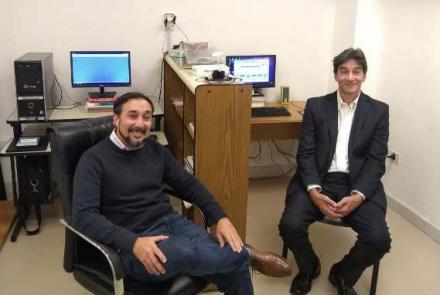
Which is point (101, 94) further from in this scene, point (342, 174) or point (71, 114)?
point (342, 174)

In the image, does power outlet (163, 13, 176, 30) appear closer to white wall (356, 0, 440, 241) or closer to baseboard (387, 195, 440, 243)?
white wall (356, 0, 440, 241)

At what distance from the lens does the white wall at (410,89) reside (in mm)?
3053

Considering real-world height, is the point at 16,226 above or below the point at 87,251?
below

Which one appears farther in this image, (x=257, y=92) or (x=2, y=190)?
(x=257, y=92)

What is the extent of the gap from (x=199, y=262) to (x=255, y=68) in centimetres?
211

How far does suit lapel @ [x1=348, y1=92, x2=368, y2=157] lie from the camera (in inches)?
98.7

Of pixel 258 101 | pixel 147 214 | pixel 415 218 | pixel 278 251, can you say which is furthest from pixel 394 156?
pixel 147 214

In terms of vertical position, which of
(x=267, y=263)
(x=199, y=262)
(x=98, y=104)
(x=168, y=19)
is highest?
(x=168, y=19)

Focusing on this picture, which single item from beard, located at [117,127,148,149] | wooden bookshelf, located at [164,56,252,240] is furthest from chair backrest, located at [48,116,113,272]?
wooden bookshelf, located at [164,56,252,240]

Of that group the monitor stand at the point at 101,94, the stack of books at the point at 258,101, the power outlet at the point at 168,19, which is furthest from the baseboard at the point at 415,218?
the monitor stand at the point at 101,94

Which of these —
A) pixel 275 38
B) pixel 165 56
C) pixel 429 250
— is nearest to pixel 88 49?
pixel 165 56

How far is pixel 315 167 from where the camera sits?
2.56 metres

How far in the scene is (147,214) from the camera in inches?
80.1

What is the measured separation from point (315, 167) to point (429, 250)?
107 cm
